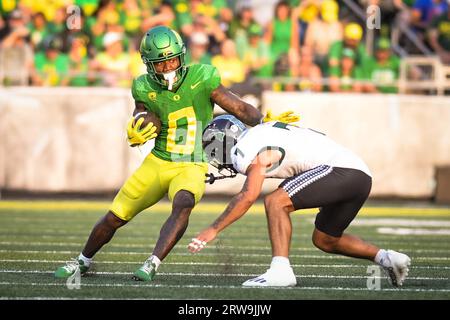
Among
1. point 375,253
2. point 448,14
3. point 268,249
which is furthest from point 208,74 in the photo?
point 448,14

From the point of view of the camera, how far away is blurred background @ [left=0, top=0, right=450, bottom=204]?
1408 cm

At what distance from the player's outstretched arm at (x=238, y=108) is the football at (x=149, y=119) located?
0.42m

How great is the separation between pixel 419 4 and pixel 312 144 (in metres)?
10.2

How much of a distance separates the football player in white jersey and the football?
1.71ft

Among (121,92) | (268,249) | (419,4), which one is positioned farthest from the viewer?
(419,4)

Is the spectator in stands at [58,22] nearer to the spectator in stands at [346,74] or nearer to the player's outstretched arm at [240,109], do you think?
the spectator in stands at [346,74]

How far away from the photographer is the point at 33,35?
49.2 ft

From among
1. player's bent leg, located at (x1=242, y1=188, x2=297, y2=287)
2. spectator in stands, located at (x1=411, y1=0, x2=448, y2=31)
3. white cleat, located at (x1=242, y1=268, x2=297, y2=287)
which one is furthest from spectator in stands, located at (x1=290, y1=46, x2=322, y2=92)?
white cleat, located at (x1=242, y1=268, x2=297, y2=287)

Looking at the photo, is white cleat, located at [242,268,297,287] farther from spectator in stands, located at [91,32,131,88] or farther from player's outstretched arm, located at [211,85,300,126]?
spectator in stands, located at [91,32,131,88]

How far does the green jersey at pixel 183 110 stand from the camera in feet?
24.1

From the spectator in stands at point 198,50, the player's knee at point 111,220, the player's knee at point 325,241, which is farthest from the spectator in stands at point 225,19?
the player's knee at point 325,241

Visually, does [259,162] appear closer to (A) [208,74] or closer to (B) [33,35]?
(A) [208,74]
